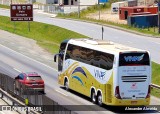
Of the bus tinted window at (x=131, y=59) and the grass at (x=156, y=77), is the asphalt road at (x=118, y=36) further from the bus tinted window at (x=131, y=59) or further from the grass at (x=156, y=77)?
the bus tinted window at (x=131, y=59)

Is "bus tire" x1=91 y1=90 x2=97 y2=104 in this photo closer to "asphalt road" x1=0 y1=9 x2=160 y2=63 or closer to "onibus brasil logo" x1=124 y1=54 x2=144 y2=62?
"onibus brasil logo" x1=124 y1=54 x2=144 y2=62

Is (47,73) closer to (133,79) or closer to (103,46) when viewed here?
(103,46)

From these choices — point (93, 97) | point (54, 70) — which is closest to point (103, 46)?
point (93, 97)

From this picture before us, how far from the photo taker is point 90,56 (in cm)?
3853

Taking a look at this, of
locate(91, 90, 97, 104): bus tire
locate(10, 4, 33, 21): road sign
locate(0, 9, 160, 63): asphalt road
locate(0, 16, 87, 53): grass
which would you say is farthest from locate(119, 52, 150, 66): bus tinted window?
locate(10, 4, 33, 21): road sign

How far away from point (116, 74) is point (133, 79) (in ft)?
4.09

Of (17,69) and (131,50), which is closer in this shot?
(131,50)

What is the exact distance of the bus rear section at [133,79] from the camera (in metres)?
34.7

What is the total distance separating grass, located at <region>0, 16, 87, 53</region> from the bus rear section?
31.8m

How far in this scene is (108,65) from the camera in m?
35.5

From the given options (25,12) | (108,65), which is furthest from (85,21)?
(108,65)

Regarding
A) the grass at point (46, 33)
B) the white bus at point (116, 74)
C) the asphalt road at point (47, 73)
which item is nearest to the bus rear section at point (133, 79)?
the white bus at point (116, 74)

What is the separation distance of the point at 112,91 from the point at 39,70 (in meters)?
20.4

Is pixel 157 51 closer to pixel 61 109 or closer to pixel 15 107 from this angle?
pixel 15 107
